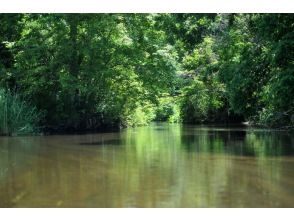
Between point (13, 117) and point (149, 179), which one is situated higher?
point (13, 117)

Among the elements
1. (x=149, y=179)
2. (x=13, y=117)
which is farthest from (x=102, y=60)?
(x=149, y=179)

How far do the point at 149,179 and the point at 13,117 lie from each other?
10.8m

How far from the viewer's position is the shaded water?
4.98m

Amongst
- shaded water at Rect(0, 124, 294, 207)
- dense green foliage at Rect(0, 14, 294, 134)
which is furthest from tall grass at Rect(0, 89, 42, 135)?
shaded water at Rect(0, 124, 294, 207)

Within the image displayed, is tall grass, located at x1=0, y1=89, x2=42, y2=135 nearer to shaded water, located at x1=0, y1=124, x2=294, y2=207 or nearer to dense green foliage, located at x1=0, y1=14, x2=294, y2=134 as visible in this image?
dense green foliage, located at x1=0, y1=14, x2=294, y2=134

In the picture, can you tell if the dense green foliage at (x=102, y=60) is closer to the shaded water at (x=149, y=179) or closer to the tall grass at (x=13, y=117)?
the tall grass at (x=13, y=117)

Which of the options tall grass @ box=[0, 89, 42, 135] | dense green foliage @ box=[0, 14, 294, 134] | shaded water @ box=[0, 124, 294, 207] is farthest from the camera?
dense green foliage @ box=[0, 14, 294, 134]

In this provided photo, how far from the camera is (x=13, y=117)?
635 inches

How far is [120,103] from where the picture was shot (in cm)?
2080

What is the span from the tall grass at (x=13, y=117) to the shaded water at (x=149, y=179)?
608cm

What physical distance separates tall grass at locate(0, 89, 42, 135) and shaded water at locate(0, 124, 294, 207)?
6.08 m

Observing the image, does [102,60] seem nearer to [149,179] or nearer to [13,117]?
[13,117]

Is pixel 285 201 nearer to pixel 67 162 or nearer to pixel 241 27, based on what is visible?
pixel 67 162

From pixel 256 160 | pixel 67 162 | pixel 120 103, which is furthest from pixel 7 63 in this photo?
pixel 256 160
